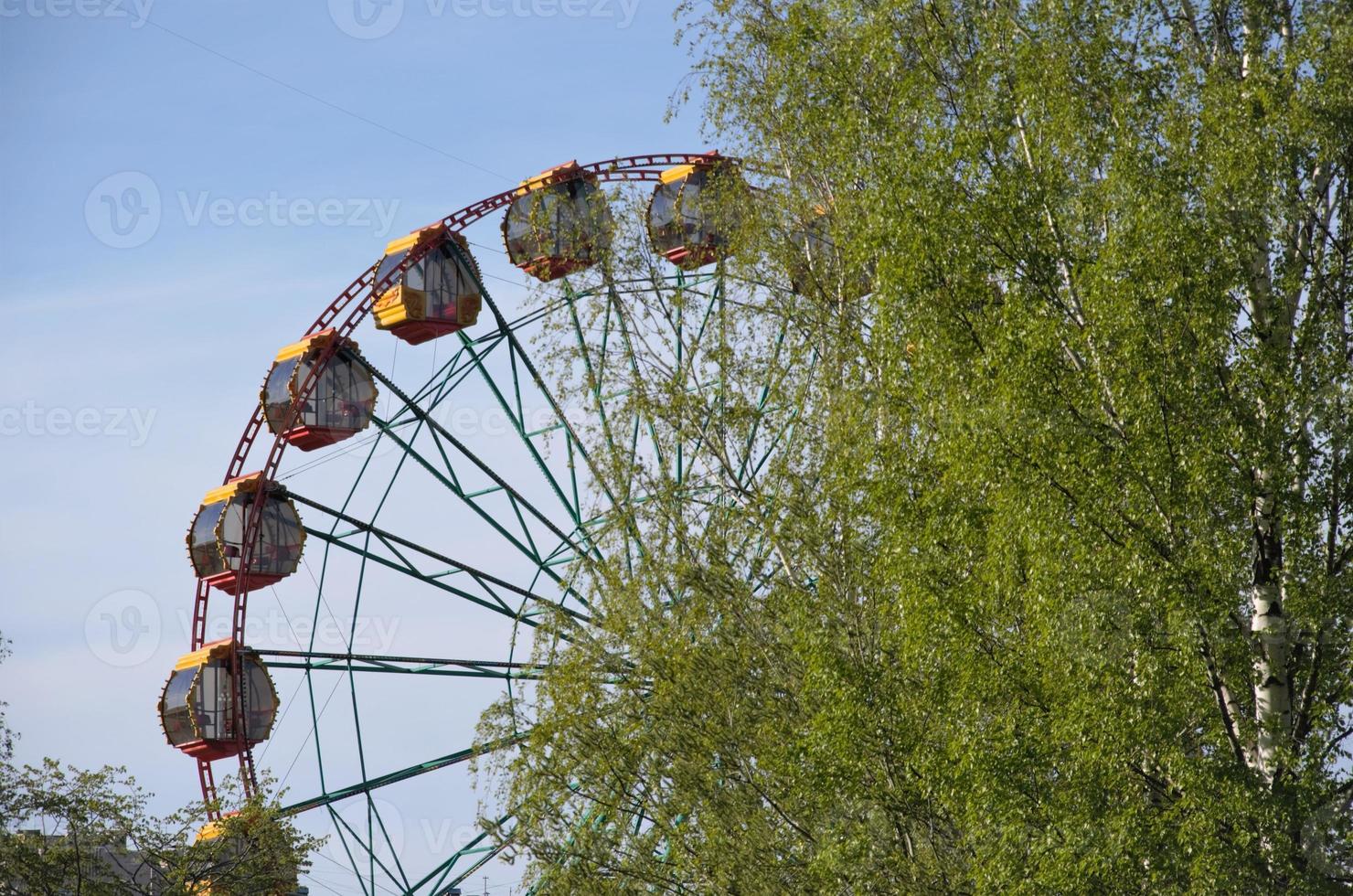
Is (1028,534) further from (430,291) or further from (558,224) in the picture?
(430,291)

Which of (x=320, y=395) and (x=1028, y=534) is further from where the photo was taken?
(x=320, y=395)

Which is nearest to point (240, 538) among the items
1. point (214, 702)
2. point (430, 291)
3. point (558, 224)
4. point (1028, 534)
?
point (214, 702)

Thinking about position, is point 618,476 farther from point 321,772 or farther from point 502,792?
point 321,772

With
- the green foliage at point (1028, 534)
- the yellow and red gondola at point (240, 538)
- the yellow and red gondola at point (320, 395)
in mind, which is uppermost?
the yellow and red gondola at point (320, 395)

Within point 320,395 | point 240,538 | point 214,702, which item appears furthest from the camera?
point 320,395

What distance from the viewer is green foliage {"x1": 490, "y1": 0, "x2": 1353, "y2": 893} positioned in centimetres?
1123

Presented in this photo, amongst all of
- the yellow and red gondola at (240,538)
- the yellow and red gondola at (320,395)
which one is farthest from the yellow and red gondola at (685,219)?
the yellow and red gondola at (240,538)

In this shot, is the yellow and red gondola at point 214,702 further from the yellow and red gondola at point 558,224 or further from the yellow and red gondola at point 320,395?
the yellow and red gondola at point 558,224

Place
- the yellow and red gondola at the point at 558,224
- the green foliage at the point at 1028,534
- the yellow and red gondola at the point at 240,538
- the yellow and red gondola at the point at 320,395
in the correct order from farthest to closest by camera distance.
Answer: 1. the yellow and red gondola at the point at 320,395
2. the yellow and red gondola at the point at 240,538
3. the yellow and red gondola at the point at 558,224
4. the green foliage at the point at 1028,534

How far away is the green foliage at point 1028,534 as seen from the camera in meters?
11.2

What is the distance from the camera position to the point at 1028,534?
11.6 m

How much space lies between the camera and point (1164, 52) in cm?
1361

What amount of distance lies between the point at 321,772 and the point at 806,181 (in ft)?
33.5

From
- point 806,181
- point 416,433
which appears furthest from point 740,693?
point 416,433
